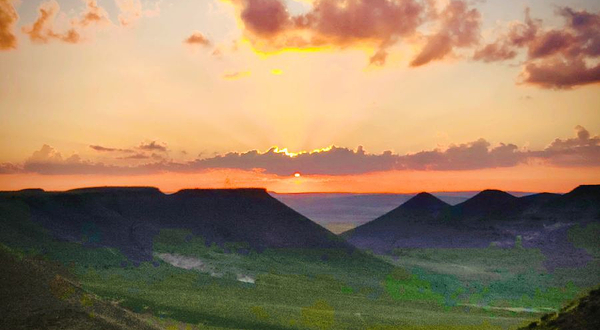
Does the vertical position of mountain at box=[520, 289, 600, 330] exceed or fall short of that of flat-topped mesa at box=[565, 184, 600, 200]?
it falls short

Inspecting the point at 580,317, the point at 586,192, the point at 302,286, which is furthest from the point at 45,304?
the point at 586,192

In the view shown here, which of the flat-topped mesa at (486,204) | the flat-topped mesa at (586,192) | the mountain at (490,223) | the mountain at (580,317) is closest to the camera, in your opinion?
the mountain at (580,317)

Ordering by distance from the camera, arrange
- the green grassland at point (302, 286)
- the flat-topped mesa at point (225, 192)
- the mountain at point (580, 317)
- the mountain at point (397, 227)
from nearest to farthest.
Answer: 1. the mountain at point (580, 317)
2. the green grassland at point (302, 286)
3. the flat-topped mesa at point (225, 192)
4. the mountain at point (397, 227)

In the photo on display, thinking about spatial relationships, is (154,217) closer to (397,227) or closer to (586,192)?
(397,227)

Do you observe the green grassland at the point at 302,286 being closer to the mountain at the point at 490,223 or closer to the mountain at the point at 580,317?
the mountain at the point at 490,223

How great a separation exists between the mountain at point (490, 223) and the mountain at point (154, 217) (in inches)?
1577

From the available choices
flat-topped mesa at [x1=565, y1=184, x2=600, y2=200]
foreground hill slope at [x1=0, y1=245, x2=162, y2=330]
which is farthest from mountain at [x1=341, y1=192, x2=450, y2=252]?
foreground hill slope at [x1=0, y1=245, x2=162, y2=330]

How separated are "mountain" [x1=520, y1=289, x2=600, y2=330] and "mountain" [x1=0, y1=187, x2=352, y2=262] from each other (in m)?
79.8

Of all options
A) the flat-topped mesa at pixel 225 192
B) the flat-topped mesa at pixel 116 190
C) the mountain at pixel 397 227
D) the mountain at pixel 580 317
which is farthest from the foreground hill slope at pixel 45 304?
the mountain at pixel 397 227

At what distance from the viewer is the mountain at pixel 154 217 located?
4011 inches

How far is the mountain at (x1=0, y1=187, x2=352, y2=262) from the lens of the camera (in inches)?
4011

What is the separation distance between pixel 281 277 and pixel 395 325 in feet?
117

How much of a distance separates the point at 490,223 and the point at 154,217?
104 m

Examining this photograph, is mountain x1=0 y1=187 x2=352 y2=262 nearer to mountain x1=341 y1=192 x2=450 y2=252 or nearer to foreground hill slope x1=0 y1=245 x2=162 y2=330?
mountain x1=341 y1=192 x2=450 y2=252
